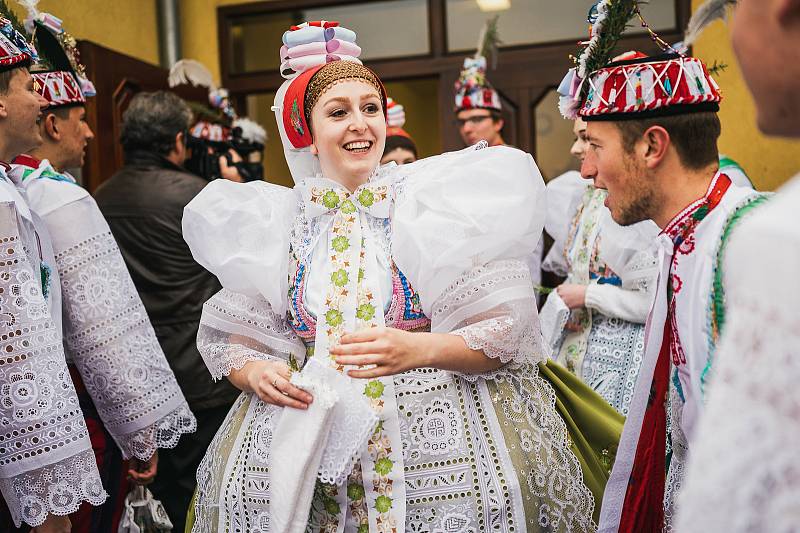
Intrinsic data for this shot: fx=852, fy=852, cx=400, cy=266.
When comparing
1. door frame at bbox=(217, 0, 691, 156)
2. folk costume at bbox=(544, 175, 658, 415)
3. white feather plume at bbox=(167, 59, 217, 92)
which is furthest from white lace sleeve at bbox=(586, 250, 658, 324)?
white feather plume at bbox=(167, 59, 217, 92)

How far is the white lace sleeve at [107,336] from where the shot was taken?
2.73 m

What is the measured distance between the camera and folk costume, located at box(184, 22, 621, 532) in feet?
6.56

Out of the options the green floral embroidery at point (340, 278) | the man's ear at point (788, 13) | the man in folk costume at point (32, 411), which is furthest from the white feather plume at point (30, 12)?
the man's ear at point (788, 13)

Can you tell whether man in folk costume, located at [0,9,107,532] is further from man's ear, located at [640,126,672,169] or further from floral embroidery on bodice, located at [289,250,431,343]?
man's ear, located at [640,126,672,169]

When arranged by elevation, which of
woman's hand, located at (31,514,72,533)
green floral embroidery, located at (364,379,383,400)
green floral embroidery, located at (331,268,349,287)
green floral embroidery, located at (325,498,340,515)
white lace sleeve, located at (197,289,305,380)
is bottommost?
woman's hand, located at (31,514,72,533)

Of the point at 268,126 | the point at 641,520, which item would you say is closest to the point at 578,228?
the point at 641,520

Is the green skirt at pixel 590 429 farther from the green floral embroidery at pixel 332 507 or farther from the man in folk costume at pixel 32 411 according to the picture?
the man in folk costume at pixel 32 411

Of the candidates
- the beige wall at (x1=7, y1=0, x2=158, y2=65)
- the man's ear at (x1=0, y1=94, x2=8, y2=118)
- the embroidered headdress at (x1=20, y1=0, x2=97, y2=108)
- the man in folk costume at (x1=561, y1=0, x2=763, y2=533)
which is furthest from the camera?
the beige wall at (x1=7, y1=0, x2=158, y2=65)

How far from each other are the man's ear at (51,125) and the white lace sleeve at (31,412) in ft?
3.73

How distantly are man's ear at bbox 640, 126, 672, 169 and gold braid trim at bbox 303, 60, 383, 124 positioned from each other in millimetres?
752

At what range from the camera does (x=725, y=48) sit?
5.20 metres

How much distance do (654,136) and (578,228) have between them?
5.18 ft

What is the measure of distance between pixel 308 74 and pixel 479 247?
704 mm

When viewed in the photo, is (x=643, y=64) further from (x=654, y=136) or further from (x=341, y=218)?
(x=341, y=218)
